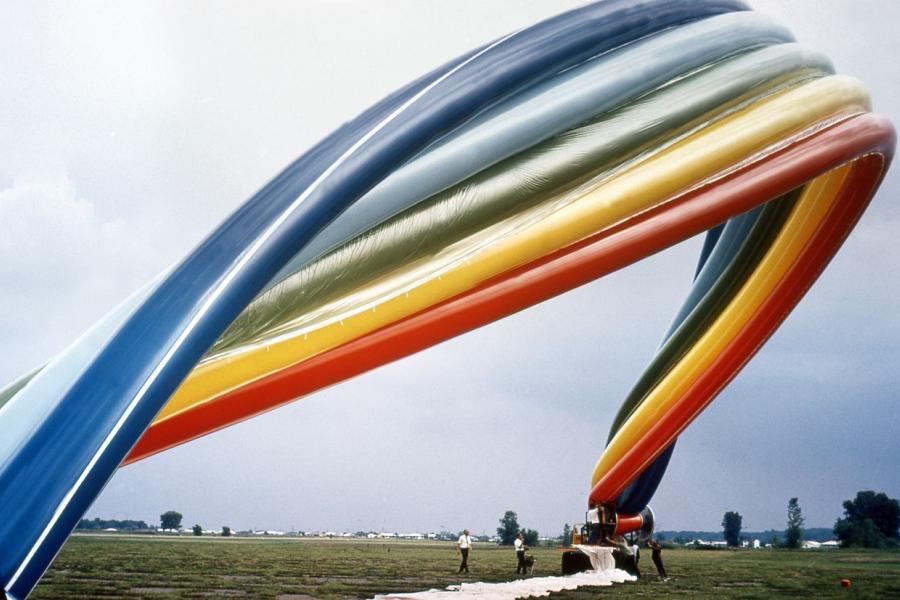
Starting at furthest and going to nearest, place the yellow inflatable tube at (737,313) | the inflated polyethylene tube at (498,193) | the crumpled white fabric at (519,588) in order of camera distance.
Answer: the crumpled white fabric at (519,588) < the yellow inflatable tube at (737,313) < the inflated polyethylene tube at (498,193)

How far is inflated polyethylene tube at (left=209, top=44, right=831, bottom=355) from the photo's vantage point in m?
6.27

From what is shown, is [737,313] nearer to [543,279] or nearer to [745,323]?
[745,323]

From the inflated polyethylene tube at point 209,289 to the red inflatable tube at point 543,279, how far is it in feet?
4.66

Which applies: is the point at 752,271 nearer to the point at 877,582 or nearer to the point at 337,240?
the point at 337,240

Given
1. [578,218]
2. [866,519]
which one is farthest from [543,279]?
[866,519]

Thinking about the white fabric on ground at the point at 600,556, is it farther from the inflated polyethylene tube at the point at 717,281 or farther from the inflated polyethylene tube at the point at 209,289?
the inflated polyethylene tube at the point at 209,289

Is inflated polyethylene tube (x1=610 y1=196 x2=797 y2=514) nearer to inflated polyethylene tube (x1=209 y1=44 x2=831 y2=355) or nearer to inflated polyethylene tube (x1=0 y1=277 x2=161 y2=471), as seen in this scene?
inflated polyethylene tube (x1=209 y1=44 x2=831 y2=355)

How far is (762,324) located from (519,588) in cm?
466

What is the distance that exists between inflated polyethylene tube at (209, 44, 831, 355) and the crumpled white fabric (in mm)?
4501

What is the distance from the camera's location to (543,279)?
6.70m

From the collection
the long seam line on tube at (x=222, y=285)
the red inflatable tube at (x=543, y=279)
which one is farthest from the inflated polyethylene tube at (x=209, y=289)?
the red inflatable tube at (x=543, y=279)

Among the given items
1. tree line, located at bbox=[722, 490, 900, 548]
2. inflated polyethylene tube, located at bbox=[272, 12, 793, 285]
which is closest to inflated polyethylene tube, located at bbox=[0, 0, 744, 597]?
inflated polyethylene tube, located at bbox=[272, 12, 793, 285]

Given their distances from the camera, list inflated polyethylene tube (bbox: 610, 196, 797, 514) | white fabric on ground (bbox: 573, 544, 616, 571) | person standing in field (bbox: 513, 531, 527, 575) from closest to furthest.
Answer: inflated polyethylene tube (bbox: 610, 196, 797, 514), white fabric on ground (bbox: 573, 544, 616, 571), person standing in field (bbox: 513, 531, 527, 575)

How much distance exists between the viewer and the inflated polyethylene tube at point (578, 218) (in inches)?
234
